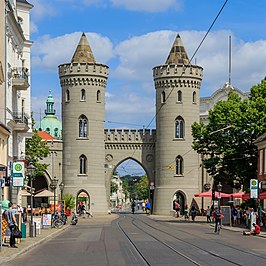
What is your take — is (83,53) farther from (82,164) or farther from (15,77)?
(15,77)

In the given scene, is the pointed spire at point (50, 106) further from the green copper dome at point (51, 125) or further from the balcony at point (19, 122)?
the balcony at point (19, 122)

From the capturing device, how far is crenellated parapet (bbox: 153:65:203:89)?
85.8 meters

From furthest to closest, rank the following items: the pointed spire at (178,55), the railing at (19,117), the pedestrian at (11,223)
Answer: the pointed spire at (178,55) < the railing at (19,117) < the pedestrian at (11,223)

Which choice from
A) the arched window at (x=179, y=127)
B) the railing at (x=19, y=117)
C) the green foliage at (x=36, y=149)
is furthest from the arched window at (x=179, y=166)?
the railing at (x=19, y=117)

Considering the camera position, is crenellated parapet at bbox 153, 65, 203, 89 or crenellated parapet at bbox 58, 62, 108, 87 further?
crenellated parapet at bbox 153, 65, 203, 89

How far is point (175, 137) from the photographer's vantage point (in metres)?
85.2

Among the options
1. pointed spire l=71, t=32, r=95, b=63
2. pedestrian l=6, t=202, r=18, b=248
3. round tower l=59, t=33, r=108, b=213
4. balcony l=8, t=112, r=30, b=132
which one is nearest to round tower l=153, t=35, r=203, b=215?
round tower l=59, t=33, r=108, b=213

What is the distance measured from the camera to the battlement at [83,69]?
278ft

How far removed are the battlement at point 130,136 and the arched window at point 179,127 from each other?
4005 millimetres

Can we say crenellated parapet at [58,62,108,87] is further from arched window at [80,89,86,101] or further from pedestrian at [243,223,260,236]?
pedestrian at [243,223,260,236]

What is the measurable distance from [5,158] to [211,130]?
58.0ft

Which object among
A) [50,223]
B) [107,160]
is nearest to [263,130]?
[50,223]

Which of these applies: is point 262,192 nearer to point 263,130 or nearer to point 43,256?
point 263,130

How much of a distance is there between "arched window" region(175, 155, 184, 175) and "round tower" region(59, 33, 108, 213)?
8279 mm
